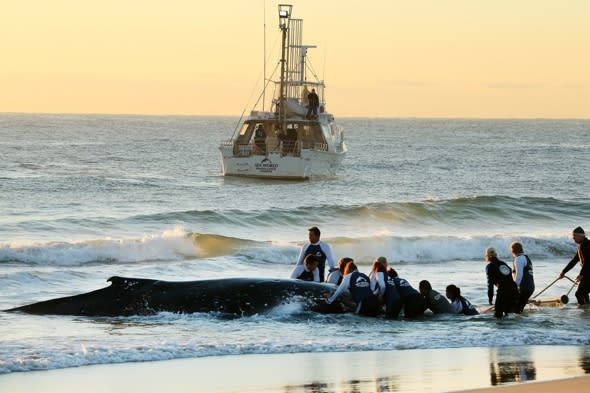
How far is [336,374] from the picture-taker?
12766 mm

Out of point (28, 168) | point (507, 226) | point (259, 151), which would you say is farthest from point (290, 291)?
point (28, 168)

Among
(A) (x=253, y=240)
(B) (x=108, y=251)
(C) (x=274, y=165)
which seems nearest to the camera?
(B) (x=108, y=251)

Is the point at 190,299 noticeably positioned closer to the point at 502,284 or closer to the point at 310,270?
the point at 310,270

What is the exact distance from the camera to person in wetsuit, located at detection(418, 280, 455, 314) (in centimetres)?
1723

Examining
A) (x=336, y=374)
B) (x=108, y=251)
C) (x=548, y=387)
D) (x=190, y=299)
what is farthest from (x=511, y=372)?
(x=108, y=251)

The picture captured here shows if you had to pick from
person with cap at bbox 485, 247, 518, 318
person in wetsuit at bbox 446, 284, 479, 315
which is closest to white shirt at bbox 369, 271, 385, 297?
person in wetsuit at bbox 446, 284, 479, 315

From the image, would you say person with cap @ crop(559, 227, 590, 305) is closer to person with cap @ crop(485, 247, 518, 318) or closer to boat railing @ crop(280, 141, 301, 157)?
person with cap @ crop(485, 247, 518, 318)

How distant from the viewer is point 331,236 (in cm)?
3300

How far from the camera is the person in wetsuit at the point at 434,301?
56.5 feet

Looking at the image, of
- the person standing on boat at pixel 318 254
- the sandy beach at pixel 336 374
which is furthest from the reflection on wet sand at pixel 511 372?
the person standing on boat at pixel 318 254

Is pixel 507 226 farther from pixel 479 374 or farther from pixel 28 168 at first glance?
pixel 28 168

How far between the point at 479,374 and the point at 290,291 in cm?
459

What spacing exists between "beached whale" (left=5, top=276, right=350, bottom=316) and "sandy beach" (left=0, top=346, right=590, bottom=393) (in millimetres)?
2609

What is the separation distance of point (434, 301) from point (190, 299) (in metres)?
3.77
